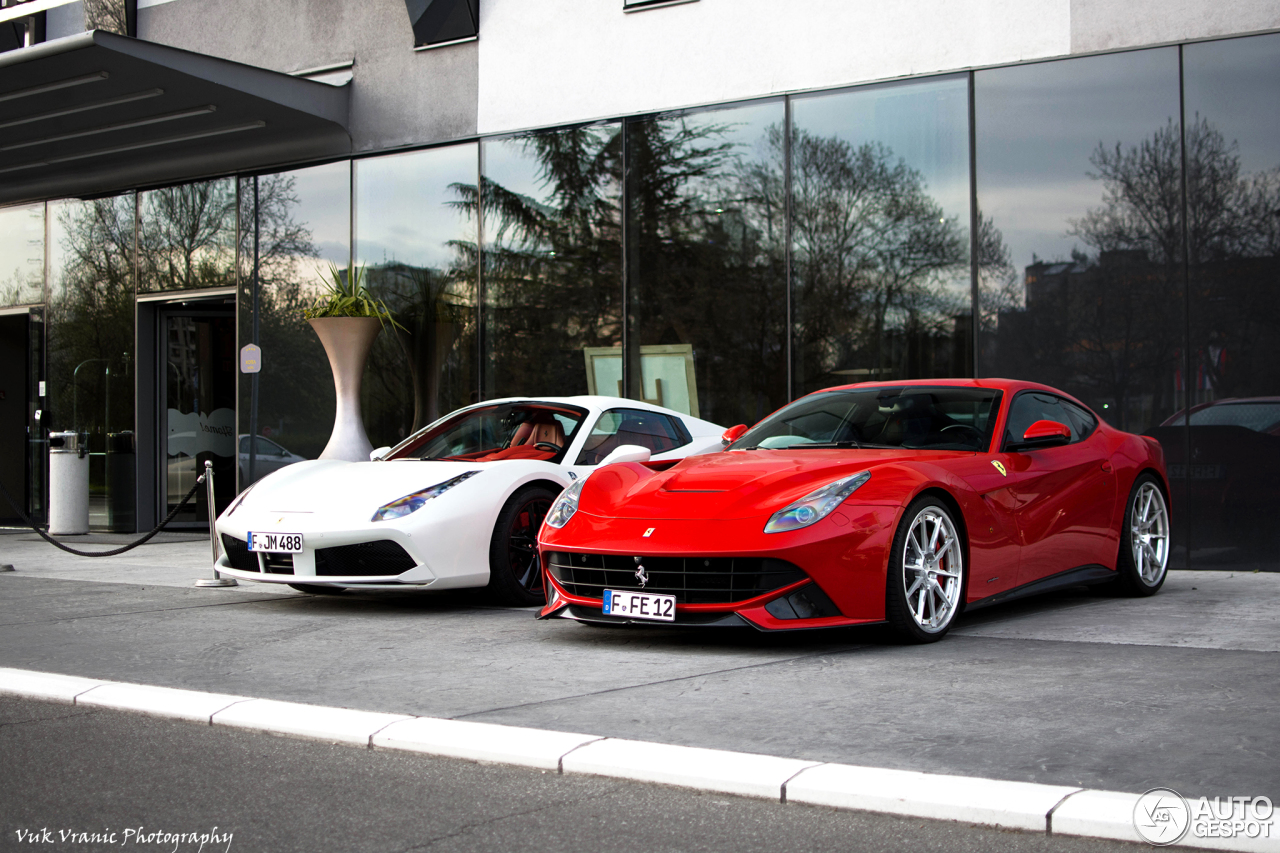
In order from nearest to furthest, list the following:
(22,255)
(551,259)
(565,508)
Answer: (565,508) < (551,259) < (22,255)

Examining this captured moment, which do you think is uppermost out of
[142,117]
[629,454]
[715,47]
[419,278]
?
[715,47]

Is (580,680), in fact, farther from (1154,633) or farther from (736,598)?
(1154,633)

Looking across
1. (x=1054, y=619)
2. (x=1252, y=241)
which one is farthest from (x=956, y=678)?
(x=1252, y=241)

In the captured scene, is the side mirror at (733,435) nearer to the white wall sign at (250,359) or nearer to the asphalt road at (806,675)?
the asphalt road at (806,675)

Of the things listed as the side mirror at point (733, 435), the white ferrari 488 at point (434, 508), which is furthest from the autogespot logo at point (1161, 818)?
the side mirror at point (733, 435)

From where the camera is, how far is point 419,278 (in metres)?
14.4

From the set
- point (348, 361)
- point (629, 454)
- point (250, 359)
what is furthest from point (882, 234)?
point (250, 359)

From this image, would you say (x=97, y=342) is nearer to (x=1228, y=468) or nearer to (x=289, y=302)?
(x=289, y=302)

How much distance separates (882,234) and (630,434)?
3964 mm

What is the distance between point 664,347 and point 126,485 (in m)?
8.10

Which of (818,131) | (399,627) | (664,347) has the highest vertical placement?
(818,131)

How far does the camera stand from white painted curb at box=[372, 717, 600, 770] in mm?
3996

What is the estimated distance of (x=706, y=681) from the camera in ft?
17.0

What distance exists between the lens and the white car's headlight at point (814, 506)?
5.75 m
